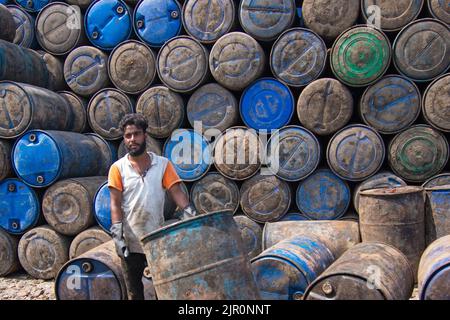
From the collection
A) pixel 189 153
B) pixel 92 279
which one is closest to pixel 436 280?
pixel 92 279

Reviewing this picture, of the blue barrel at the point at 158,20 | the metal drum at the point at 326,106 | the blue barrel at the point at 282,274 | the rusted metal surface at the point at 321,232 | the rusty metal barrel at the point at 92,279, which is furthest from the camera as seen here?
the blue barrel at the point at 158,20

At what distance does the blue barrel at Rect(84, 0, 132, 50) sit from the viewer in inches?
227

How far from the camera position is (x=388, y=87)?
16.4 ft

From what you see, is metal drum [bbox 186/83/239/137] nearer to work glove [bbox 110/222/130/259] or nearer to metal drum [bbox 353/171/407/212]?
metal drum [bbox 353/171/407/212]

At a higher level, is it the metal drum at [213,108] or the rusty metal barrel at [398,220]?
the metal drum at [213,108]

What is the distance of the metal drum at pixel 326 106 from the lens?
510 centimetres

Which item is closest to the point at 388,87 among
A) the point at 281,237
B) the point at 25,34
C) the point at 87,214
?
the point at 281,237

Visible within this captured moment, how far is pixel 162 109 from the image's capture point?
551 cm

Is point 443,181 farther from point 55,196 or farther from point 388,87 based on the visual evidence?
point 55,196

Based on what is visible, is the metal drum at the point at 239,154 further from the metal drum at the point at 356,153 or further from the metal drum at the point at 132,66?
the metal drum at the point at 132,66

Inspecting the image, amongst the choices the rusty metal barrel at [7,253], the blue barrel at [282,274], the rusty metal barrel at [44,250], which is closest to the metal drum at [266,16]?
the blue barrel at [282,274]

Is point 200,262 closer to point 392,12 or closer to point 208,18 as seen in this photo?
point 208,18

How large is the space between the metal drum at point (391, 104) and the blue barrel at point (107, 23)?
9.72 ft

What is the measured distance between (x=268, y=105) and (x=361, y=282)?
9.00 ft
